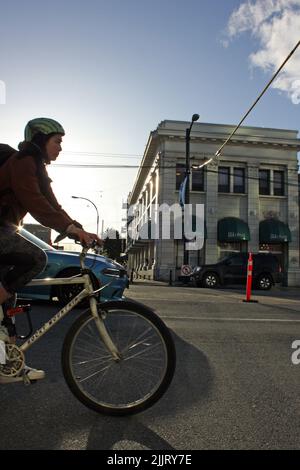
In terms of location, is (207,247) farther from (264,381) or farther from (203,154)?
(264,381)

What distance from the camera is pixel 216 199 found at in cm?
3259

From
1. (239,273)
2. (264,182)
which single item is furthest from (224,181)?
(239,273)

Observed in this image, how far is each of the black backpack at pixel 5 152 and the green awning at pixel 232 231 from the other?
1144 inches

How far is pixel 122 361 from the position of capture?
121 inches

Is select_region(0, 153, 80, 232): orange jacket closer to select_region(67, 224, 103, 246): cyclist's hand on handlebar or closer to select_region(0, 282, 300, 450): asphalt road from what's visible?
select_region(67, 224, 103, 246): cyclist's hand on handlebar

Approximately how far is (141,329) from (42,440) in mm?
908

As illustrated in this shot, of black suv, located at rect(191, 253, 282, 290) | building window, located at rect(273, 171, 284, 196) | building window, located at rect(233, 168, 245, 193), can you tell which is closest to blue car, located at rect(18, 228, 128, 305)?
black suv, located at rect(191, 253, 282, 290)

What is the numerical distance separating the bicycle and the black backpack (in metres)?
0.64

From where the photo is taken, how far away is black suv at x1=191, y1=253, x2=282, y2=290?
21.7 meters

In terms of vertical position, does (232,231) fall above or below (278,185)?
below

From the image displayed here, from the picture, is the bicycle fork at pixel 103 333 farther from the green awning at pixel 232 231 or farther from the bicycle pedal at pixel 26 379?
the green awning at pixel 232 231

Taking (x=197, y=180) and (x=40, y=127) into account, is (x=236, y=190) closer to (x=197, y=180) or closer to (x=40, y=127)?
(x=197, y=180)

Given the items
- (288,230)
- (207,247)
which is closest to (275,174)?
(288,230)

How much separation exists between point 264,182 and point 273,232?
14.3 ft
